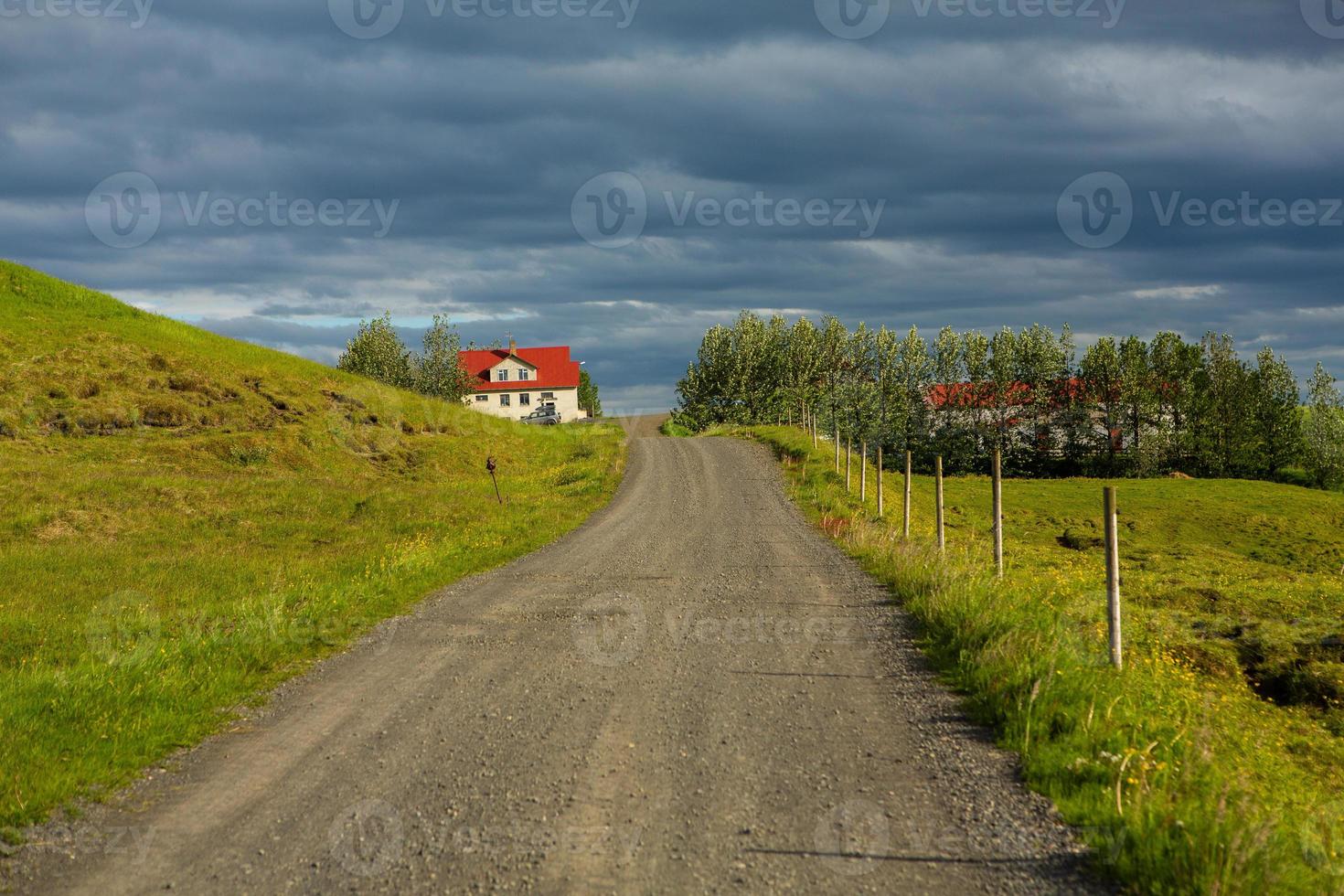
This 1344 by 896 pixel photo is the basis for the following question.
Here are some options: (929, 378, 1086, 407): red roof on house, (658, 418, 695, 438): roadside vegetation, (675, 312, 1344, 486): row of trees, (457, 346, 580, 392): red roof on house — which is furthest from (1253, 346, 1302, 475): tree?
(457, 346, 580, 392): red roof on house

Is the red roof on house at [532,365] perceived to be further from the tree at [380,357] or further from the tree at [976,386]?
the tree at [976,386]

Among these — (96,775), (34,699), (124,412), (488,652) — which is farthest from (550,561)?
(124,412)

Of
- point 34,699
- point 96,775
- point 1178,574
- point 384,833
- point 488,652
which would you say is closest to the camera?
point 384,833

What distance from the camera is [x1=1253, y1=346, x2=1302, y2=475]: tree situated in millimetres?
87125

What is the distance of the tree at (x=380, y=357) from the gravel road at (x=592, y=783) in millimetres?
87322

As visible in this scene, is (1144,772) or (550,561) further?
(550,561)

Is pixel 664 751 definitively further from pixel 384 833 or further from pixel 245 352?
pixel 245 352

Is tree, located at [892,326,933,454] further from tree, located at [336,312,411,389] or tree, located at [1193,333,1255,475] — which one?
tree, located at [336,312,411,389]

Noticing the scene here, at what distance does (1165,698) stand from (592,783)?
19.4ft

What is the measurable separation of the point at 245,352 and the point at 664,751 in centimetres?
4682

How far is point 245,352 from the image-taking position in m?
47.3

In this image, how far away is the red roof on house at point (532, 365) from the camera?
100688mm

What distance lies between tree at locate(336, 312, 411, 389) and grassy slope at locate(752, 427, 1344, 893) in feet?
250

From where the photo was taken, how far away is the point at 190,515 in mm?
Answer: 24766
